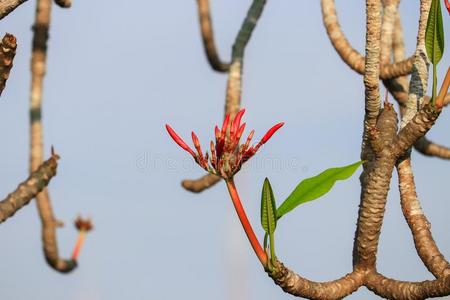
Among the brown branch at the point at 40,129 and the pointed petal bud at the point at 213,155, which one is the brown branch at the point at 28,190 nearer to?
the brown branch at the point at 40,129

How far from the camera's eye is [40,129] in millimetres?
5645

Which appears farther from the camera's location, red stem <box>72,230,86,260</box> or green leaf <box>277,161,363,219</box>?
red stem <box>72,230,86,260</box>

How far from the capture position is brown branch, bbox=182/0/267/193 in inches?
193

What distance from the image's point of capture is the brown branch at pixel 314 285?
247 cm

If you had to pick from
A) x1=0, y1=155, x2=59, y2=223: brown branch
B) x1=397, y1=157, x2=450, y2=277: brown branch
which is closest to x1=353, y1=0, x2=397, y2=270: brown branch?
x1=397, y1=157, x2=450, y2=277: brown branch

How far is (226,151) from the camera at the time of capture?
227 centimetres

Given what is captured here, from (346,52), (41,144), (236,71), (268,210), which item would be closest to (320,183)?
(268,210)

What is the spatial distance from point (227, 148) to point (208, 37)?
418 centimetres

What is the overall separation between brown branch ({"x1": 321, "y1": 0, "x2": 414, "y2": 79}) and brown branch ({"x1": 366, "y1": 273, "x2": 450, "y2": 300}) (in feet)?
4.51

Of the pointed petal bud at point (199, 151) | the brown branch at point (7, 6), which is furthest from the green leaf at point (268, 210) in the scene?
the brown branch at point (7, 6)

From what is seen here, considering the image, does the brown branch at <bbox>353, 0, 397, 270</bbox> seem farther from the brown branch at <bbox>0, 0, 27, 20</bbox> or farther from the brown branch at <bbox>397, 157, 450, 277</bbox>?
the brown branch at <bbox>0, 0, 27, 20</bbox>

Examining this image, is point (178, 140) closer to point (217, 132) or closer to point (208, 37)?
point (217, 132)

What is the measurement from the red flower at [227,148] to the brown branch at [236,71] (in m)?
2.58

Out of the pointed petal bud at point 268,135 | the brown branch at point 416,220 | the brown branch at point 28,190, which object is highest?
the pointed petal bud at point 268,135
